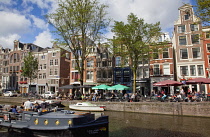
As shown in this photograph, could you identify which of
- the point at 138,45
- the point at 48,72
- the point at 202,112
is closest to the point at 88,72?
the point at 48,72

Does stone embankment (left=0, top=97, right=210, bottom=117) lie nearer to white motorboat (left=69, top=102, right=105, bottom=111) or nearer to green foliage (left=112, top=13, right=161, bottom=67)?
white motorboat (left=69, top=102, right=105, bottom=111)

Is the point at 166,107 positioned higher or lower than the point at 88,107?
higher

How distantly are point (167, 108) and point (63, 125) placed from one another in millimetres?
14992

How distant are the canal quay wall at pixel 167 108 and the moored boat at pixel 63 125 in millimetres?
12338

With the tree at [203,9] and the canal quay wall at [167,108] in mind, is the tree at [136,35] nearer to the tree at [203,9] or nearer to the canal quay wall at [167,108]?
the canal quay wall at [167,108]

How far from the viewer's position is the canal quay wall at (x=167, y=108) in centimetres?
1844

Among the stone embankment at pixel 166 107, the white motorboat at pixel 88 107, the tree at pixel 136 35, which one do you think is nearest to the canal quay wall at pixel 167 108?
the stone embankment at pixel 166 107

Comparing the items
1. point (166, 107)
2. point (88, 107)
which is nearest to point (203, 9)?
point (166, 107)

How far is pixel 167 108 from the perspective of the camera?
66.1 ft

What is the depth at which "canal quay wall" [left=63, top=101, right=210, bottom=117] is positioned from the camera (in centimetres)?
1844

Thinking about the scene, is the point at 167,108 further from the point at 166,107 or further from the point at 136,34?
the point at 136,34

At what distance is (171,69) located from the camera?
31734mm

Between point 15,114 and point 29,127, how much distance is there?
2.49 m

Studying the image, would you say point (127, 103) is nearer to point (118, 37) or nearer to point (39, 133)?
point (118, 37)
